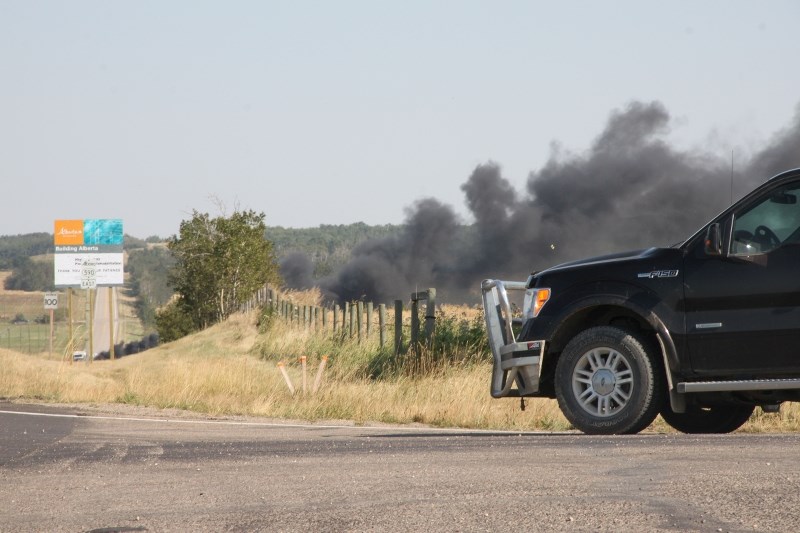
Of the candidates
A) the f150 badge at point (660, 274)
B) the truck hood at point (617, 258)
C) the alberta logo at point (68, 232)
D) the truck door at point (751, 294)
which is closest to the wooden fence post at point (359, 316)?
the truck hood at point (617, 258)

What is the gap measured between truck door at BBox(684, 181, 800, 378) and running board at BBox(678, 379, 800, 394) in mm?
77

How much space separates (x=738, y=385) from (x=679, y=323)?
0.68 meters

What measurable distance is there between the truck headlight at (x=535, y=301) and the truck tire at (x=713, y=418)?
159 cm

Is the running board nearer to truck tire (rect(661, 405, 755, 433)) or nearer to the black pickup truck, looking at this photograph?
the black pickup truck

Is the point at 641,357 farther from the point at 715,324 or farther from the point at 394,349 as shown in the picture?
the point at 394,349

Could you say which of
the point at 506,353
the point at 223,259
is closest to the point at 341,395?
the point at 506,353

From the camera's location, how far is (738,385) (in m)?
9.75

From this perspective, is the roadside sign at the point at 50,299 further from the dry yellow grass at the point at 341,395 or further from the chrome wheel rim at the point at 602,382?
the chrome wheel rim at the point at 602,382

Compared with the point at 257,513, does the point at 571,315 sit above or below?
above

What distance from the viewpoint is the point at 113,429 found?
13.6 metres

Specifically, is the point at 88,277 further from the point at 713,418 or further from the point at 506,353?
the point at 713,418

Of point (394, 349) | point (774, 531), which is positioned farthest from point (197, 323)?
point (774, 531)

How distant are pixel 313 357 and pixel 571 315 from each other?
66.6 ft

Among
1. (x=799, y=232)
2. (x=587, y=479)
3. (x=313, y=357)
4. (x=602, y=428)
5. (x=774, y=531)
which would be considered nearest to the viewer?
(x=774, y=531)
